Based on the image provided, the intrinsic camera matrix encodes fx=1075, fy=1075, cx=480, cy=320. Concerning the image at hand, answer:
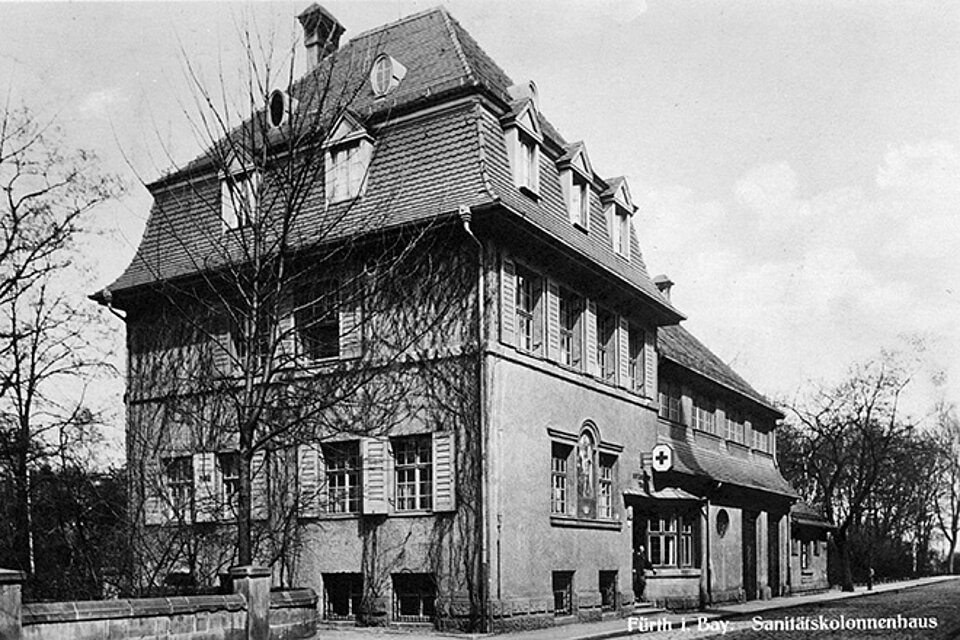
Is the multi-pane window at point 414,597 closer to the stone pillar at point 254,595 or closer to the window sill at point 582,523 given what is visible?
the window sill at point 582,523

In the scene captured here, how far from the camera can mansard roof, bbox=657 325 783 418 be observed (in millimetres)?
32694

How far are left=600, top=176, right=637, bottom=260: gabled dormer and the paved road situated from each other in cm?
944

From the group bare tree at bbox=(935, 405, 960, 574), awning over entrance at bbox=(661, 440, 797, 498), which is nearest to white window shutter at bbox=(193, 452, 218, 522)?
awning over entrance at bbox=(661, 440, 797, 498)

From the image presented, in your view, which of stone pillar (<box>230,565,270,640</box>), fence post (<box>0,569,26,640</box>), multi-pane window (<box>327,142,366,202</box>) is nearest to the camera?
fence post (<box>0,569,26,640</box>)

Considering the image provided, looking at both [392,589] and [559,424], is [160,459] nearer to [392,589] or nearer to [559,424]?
[392,589]

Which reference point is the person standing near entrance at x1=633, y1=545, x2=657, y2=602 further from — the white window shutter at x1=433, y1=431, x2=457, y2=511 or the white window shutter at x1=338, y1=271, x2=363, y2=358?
the white window shutter at x1=338, y1=271, x2=363, y2=358

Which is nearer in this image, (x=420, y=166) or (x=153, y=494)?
(x=420, y=166)

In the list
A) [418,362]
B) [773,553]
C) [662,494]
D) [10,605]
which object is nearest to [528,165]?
[418,362]

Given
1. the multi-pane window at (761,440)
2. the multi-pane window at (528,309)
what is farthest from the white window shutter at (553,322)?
the multi-pane window at (761,440)

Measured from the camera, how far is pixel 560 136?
2784 centimetres

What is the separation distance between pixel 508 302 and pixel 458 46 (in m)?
6.32

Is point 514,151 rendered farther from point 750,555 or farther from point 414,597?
point 750,555

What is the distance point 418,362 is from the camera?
21.6 meters

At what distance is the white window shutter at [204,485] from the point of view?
957 inches
